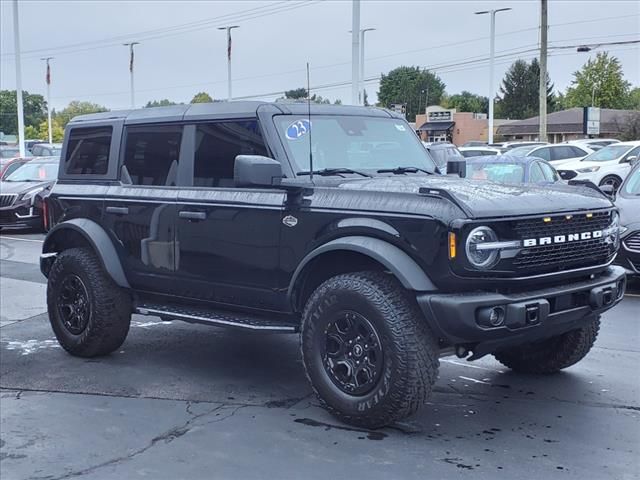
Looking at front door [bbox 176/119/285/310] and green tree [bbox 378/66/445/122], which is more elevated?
green tree [bbox 378/66/445/122]

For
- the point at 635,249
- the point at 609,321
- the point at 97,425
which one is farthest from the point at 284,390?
the point at 635,249

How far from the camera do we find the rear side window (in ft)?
23.3

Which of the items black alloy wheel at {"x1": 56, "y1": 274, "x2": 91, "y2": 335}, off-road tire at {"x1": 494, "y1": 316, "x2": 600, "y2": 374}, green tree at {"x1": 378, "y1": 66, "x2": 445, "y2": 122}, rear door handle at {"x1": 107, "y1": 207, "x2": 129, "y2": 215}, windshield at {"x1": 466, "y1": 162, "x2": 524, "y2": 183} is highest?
green tree at {"x1": 378, "y1": 66, "x2": 445, "y2": 122}

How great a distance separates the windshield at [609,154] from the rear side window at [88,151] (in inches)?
751

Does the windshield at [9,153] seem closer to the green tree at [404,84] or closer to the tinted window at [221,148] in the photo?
the green tree at [404,84]

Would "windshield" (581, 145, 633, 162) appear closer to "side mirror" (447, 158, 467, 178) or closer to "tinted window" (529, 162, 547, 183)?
"tinted window" (529, 162, 547, 183)

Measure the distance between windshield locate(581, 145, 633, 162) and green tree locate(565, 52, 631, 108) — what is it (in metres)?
52.4

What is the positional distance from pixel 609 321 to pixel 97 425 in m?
5.36

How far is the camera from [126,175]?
22.6 feet

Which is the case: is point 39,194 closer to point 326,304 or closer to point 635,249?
point 635,249

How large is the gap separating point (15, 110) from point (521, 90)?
61.5m

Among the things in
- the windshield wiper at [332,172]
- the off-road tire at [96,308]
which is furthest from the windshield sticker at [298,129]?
the off-road tire at [96,308]

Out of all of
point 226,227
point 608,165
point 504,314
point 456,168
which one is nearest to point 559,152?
point 608,165

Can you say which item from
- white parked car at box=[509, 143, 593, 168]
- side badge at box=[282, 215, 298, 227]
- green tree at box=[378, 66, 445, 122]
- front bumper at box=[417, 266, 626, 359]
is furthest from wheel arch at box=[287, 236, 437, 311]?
green tree at box=[378, 66, 445, 122]
